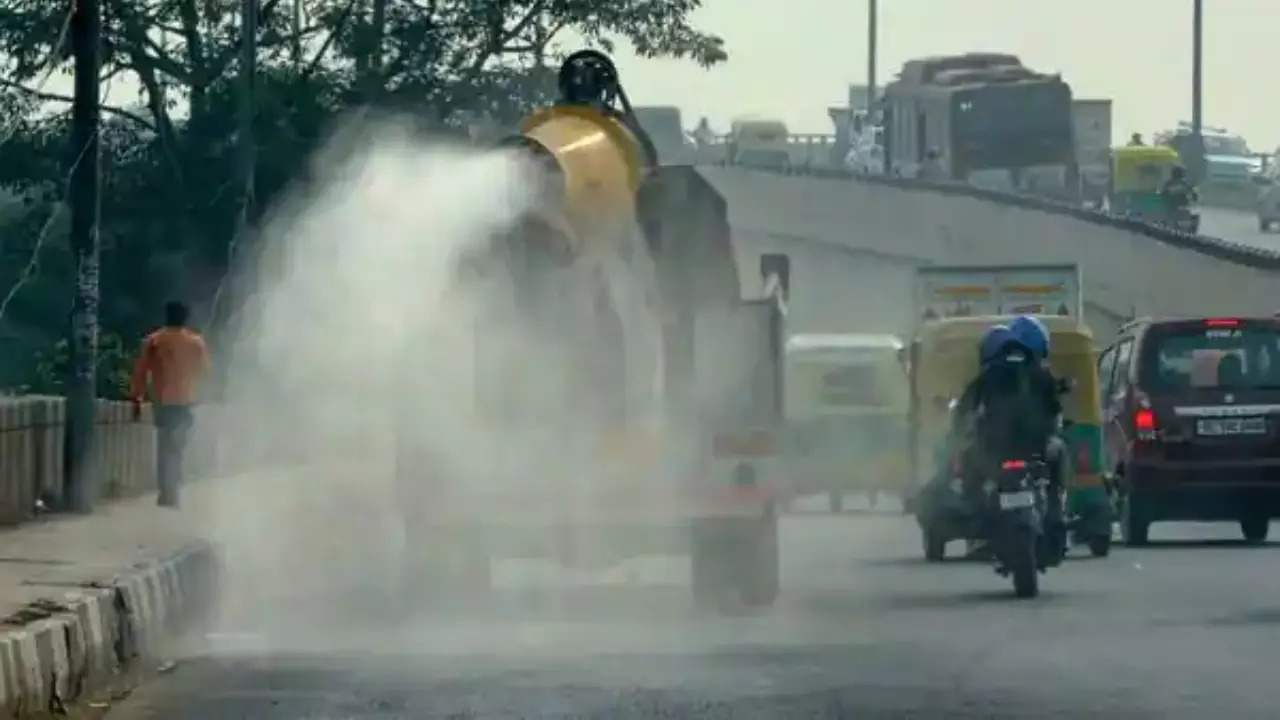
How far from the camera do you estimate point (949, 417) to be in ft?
92.6

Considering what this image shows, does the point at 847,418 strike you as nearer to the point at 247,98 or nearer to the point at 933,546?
the point at 247,98

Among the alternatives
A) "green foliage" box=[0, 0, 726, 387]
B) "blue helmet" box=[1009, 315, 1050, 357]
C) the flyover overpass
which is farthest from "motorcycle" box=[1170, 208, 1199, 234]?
"blue helmet" box=[1009, 315, 1050, 357]

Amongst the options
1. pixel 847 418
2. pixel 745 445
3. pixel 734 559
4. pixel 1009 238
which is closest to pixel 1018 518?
pixel 734 559

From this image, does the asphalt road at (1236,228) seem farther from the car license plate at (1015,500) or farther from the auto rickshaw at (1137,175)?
the car license plate at (1015,500)

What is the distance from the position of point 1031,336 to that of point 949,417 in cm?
567

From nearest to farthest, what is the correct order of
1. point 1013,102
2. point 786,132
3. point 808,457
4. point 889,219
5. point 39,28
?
point 808,457, point 39,28, point 889,219, point 1013,102, point 786,132

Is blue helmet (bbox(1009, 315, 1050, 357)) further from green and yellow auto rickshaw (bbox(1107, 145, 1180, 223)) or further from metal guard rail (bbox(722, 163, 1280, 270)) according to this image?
green and yellow auto rickshaw (bbox(1107, 145, 1180, 223))

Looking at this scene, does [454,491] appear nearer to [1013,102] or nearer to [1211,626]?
[1211,626]

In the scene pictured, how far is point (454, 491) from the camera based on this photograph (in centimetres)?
2008

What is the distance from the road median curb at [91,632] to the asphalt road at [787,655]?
264 mm

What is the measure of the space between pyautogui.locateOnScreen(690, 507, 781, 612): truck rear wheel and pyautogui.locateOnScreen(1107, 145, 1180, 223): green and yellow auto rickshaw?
235 ft

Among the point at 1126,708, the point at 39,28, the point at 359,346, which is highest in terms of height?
the point at 39,28

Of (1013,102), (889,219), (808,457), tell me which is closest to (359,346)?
(808,457)

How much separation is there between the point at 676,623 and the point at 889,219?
160 ft
